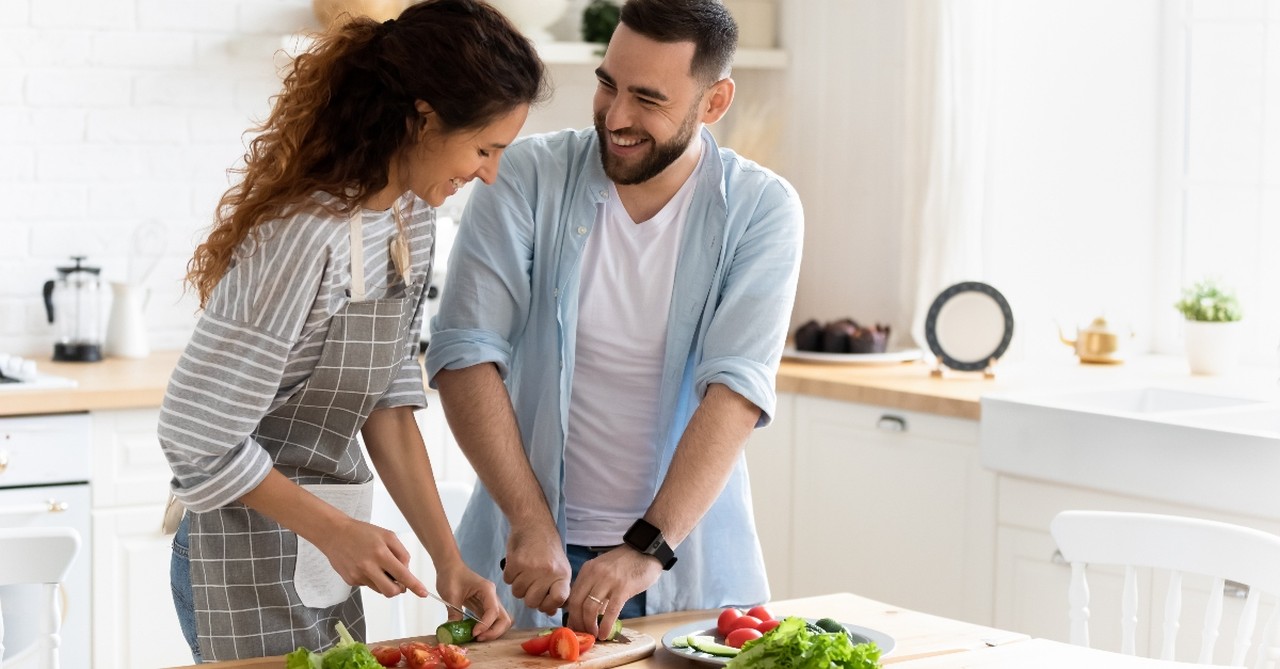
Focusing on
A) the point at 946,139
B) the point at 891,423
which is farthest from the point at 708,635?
the point at 946,139

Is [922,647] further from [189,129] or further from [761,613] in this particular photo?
[189,129]

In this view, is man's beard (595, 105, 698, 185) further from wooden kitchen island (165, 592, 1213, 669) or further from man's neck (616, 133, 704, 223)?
wooden kitchen island (165, 592, 1213, 669)

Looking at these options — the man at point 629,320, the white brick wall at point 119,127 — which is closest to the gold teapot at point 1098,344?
the man at point 629,320

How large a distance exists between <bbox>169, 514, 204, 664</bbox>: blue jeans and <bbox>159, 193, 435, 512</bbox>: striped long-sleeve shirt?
0.68 ft

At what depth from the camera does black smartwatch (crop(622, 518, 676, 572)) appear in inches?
73.6

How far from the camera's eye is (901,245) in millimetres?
3885

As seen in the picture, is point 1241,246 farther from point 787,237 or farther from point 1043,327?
point 787,237

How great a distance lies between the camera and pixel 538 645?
168 centimetres

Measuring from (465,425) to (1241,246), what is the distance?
2.38m

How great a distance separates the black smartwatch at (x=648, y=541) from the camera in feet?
6.14

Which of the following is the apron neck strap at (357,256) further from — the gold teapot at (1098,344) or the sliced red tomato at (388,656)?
the gold teapot at (1098,344)

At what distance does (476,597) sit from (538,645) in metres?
0.14

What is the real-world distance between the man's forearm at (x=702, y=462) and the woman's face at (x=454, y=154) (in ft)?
1.54

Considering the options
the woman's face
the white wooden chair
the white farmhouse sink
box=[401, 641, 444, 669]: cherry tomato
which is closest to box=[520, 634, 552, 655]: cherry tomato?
box=[401, 641, 444, 669]: cherry tomato
